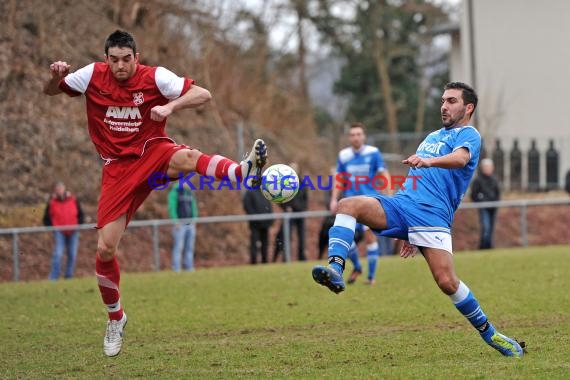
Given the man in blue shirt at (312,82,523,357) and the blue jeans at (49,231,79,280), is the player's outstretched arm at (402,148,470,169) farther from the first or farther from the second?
the blue jeans at (49,231,79,280)

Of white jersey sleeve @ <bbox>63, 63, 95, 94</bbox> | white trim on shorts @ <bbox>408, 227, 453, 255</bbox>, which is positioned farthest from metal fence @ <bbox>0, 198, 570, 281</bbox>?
white trim on shorts @ <bbox>408, 227, 453, 255</bbox>

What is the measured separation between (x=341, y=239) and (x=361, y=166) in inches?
252

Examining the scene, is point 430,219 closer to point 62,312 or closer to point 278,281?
point 62,312

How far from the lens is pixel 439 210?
722 cm

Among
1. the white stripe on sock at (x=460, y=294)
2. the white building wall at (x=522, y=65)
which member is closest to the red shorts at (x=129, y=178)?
the white stripe on sock at (x=460, y=294)

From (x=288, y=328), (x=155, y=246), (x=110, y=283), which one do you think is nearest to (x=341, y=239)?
(x=110, y=283)

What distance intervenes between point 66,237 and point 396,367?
11.8m

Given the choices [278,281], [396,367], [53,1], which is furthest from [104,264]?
[53,1]

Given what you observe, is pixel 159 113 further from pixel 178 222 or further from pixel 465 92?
pixel 178 222

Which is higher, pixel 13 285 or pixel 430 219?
pixel 430 219

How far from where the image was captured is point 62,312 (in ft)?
36.8

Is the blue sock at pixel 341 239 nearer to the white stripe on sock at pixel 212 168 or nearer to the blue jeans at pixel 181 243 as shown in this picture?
the white stripe on sock at pixel 212 168

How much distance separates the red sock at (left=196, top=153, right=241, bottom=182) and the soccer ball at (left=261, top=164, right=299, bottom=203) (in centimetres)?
24

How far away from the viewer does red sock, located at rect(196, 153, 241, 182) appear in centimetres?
741
